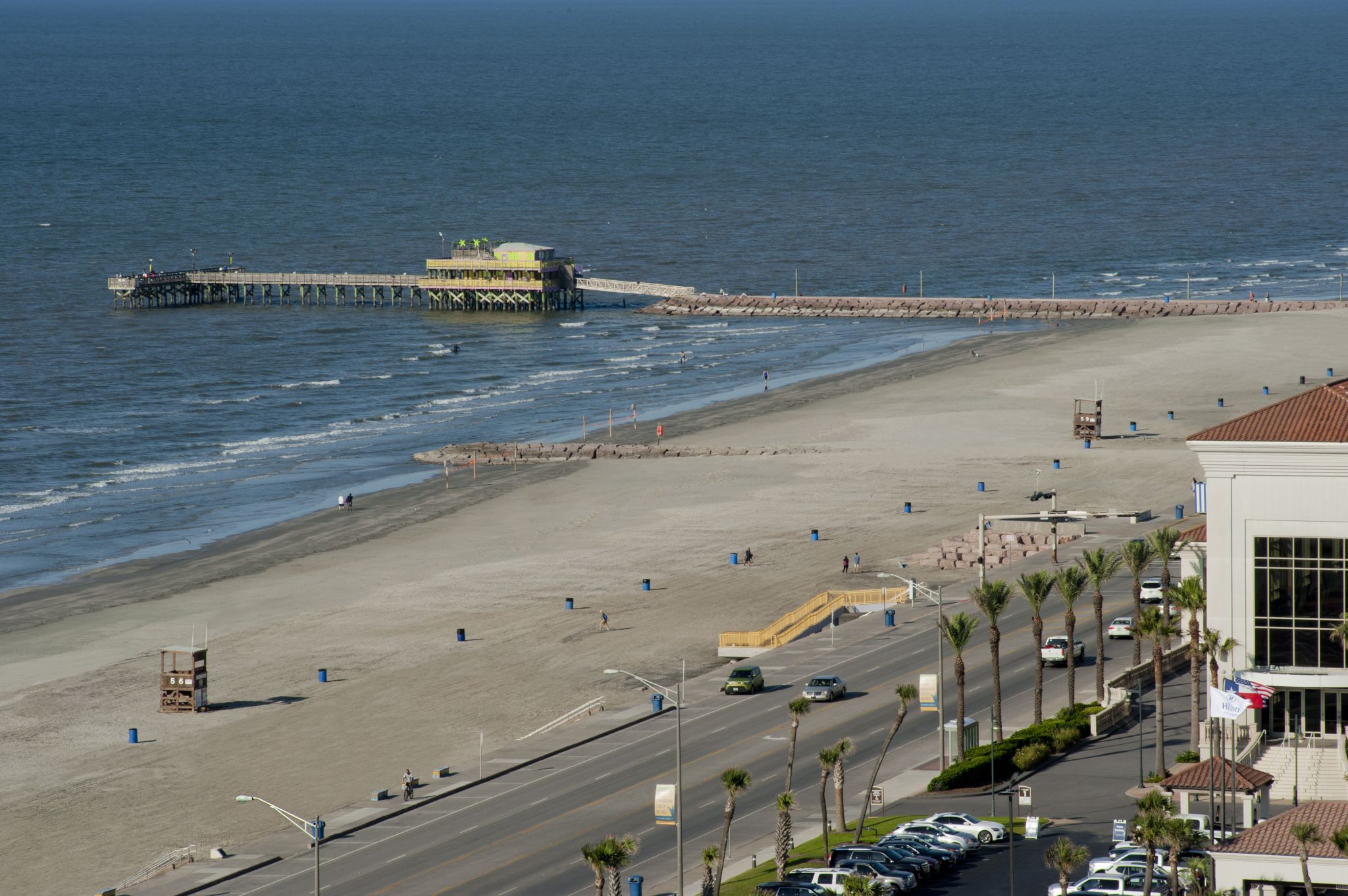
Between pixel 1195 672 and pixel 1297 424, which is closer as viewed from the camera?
pixel 1195 672

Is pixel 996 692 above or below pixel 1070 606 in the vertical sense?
below

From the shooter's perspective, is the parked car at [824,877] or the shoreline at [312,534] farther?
the shoreline at [312,534]

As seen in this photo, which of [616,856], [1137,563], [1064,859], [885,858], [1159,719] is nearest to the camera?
[1064,859]

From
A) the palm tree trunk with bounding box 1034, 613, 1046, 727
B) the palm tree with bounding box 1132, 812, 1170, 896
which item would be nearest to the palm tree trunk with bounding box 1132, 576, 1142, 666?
the palm tree trunk with bounding box 1034, 613, 1046, 727

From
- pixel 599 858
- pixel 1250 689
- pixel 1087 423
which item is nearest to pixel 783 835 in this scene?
pixel 599 858

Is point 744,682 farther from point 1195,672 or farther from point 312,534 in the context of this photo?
point 312,534

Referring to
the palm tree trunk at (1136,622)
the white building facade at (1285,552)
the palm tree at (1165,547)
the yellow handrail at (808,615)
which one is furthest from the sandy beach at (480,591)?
the white building facade at (1285,552)

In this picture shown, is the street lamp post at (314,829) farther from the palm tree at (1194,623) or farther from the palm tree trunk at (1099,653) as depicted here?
the palm tree trunk at (1099,653)
